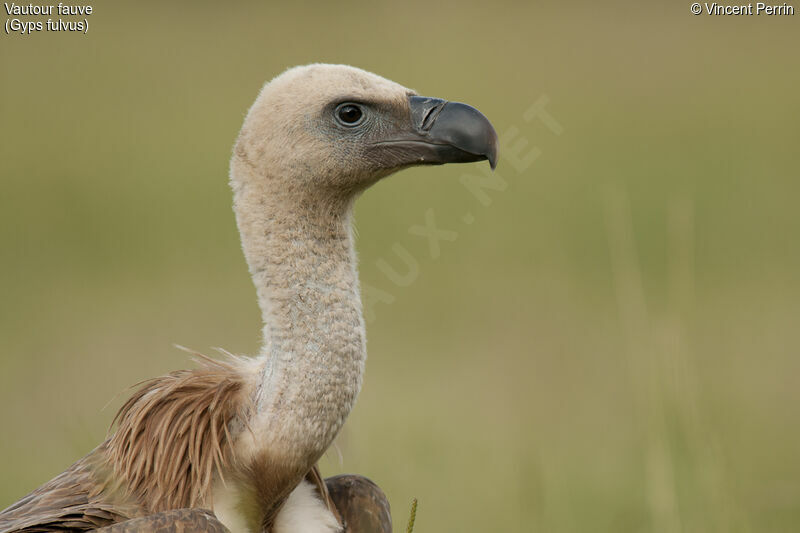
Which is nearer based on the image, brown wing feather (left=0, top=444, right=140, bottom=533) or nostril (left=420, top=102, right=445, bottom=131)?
brown wing feather (left=0, top=444, right=140, bottom=533)

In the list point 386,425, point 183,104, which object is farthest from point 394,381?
point 183,104

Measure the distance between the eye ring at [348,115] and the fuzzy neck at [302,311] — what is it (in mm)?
241

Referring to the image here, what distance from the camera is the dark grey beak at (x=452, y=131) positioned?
363 centimetres

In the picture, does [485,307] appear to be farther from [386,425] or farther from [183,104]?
[183,104]

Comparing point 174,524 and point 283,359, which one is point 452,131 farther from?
point 174,524

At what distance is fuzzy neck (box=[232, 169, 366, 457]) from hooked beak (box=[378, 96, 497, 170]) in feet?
0.93

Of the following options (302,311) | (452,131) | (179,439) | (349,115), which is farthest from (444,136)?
(179,439)

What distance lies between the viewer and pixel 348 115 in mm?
3715

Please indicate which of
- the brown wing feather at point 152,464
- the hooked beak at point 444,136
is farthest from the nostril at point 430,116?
the brown wing feather at point 152,464

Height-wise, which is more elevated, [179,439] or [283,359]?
[283,359]

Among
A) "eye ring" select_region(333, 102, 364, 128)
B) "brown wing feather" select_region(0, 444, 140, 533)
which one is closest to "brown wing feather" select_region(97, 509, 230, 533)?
"brown wing feather" select_region(0, 444, 140, 533)

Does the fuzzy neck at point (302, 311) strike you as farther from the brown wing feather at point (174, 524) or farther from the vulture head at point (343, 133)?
the brown wing feather at point (174, 524)

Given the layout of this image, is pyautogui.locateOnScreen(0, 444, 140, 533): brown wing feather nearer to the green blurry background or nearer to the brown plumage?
the brown plumage

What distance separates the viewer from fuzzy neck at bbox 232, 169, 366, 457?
3.43m
